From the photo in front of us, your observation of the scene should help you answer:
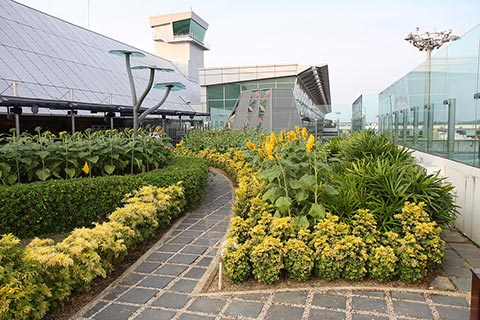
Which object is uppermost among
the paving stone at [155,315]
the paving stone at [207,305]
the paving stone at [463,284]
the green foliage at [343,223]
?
the green foliage at [343,223]

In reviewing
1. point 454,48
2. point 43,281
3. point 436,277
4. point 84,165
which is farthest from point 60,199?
point 454,48

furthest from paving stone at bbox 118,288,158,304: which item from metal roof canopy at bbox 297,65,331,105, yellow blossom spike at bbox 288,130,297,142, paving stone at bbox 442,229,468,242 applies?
metal roof canopy at bbox 297,65,331,105

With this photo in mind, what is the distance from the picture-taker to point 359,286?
3131 mm

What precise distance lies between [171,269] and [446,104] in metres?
4.58

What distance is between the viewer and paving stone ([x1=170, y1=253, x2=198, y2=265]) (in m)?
3.80

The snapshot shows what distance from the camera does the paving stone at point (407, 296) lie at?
2.91 meters

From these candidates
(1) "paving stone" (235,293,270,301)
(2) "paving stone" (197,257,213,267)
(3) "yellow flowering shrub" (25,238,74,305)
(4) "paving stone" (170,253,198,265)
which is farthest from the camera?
(4) "paving stone" (170,253,198,265)

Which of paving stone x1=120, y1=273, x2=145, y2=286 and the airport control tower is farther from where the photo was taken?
the airport control tower

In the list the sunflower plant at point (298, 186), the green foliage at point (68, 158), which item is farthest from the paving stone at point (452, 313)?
the green foliage at point (68, 158)

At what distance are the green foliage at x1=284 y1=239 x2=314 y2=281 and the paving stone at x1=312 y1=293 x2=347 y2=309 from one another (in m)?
0.22

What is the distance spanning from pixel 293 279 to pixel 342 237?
1.85 feet

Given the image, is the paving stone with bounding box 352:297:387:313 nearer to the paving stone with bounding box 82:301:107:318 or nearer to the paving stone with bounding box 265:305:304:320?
the paving stone with bounding box 265:305:304:320

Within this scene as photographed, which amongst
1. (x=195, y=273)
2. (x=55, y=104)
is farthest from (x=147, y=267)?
(x=55, y=104)

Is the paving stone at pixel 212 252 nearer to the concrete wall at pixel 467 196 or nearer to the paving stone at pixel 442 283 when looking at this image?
the paving stone at pixel 442 283
